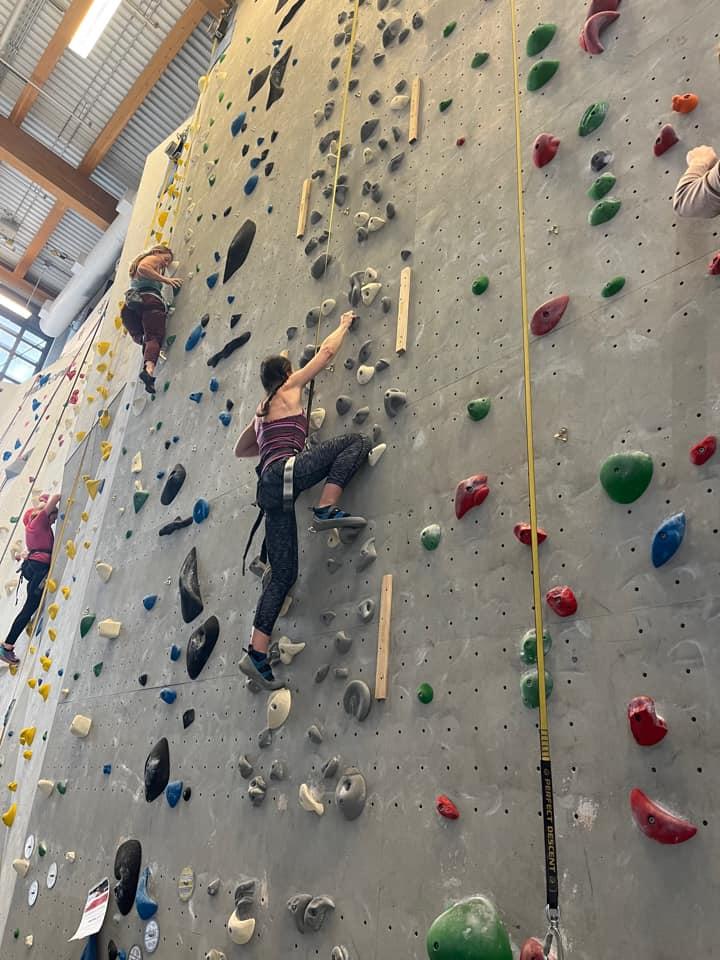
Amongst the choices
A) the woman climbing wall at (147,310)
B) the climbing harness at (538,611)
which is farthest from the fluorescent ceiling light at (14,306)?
the climbing harness at (538,611)

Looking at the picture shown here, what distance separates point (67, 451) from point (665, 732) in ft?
17.8

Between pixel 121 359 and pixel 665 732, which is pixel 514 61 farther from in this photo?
pixel 121 359

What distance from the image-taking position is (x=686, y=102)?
1728 millimetres

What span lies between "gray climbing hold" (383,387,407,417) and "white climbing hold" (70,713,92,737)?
2075 mm

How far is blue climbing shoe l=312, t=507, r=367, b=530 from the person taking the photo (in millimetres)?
2172

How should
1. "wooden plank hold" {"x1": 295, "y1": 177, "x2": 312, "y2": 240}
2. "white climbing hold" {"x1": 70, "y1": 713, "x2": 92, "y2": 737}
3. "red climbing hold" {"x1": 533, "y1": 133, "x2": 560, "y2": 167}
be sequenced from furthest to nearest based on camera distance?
"wooden plank hold" {"x1": 295, "y1": 177, "x2": 312, "y2": 240}
"white climbing hold" {"x1": 70, "y1": 713, "x2": 92, "y2": 737}
"red climbing hold" {"x1": 533, "y1": 133, "x2": 560, "y2": 167}

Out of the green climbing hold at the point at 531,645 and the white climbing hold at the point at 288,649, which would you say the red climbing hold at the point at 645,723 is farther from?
the white climbing hold at the point at 288,649

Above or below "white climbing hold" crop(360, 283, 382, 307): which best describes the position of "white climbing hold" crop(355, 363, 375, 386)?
below

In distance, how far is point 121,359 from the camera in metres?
4.90

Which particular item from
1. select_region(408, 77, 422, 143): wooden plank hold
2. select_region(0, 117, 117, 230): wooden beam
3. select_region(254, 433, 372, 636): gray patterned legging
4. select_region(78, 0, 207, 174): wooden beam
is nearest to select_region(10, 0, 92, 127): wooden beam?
select_region(0, 117, 117, 230): wooden beam

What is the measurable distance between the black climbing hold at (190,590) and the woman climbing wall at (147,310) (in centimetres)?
148

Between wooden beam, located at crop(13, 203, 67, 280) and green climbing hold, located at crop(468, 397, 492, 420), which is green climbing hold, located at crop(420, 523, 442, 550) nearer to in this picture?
green climbing hold, located at crop(468, 397, 492, 420)

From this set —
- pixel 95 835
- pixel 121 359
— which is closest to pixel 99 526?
pixel 121 359

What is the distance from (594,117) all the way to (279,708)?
1.94 m
